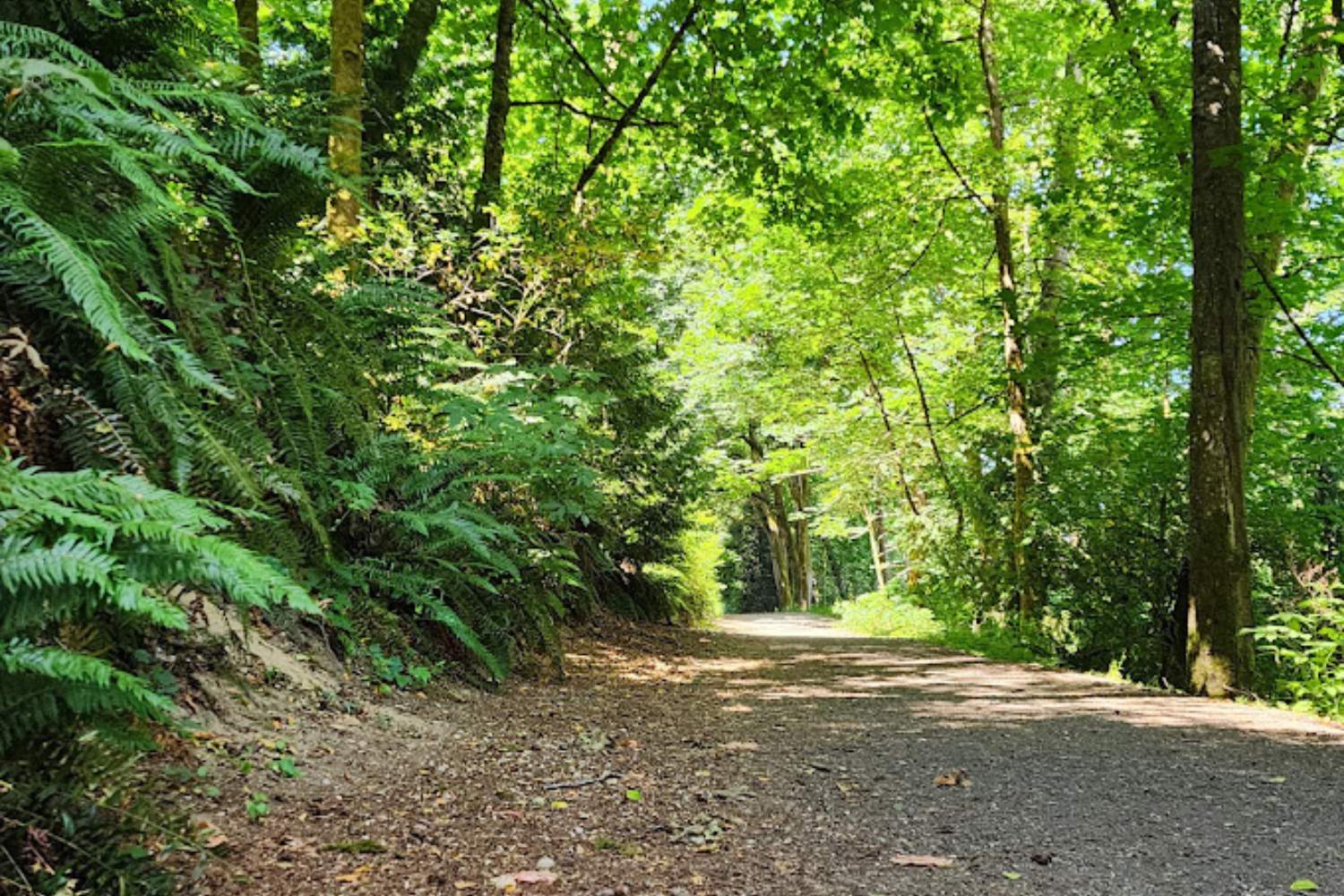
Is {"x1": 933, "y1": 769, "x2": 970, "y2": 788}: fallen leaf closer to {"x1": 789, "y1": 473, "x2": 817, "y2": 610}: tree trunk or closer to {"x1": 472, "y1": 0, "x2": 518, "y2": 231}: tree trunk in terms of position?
{"x1": 472, "y1": 0, "x2": 518, "y2": 231}: tree trunk

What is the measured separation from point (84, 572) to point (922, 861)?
2084 mm

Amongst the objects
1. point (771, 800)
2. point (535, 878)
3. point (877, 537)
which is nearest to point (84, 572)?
point (535, 878)

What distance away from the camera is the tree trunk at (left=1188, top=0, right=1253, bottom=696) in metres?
5.15

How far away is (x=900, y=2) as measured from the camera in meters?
6.25

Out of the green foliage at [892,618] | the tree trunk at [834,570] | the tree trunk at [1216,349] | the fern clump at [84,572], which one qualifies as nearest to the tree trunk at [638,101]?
the tree trunk at [1216,349]

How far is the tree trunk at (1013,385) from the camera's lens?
28.7 ft

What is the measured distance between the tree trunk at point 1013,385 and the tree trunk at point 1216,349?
3234 mm

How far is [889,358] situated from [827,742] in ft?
36.4

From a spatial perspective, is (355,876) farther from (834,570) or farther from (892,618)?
(834,570)

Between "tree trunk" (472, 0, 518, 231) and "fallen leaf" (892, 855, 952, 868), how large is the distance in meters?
5.44

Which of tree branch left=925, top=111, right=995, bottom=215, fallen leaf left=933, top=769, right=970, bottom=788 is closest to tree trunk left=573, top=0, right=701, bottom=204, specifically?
tree branch left=925, top=111, right=995, bottom=215

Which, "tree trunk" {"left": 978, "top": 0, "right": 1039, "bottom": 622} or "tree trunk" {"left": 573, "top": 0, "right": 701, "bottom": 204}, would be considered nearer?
"tree trunk" {"left": 573, "top": 0, "right": 701, "bottom": 204}

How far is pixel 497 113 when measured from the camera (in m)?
6.58

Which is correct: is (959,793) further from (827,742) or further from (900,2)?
(900,2)
